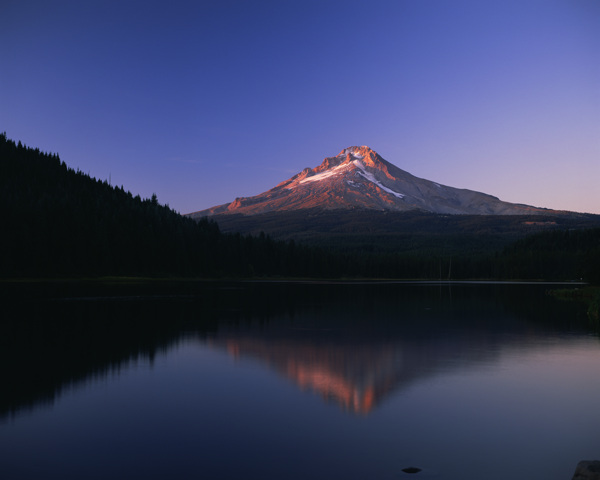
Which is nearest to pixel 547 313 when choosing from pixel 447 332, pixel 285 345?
pixel 447 332

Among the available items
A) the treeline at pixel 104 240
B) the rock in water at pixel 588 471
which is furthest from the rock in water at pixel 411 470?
the treeline at pixel 104 240

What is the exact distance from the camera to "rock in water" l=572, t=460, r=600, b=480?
10734 millimetres

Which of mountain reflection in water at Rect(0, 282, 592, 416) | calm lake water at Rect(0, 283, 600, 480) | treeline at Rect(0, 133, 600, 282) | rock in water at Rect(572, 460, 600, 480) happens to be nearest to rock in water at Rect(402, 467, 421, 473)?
calm lake water at Rect(0, 283, 600, 480)

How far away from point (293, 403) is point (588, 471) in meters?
10.3

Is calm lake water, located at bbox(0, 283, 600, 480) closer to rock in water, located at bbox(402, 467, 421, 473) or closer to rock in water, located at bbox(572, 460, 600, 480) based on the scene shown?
rock in water, located at bbox(402, 467, 421, 473)

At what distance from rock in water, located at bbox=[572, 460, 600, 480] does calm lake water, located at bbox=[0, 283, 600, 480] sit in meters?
1.62

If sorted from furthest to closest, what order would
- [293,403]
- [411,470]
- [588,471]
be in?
[293,403]
[411,470]
[588,471]

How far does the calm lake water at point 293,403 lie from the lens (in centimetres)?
1345

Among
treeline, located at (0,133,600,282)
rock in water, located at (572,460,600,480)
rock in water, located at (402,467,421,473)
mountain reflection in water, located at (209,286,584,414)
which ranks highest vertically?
treeline, located at (0,133,600,282)

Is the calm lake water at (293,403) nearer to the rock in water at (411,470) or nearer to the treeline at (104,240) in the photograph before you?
the rock in water at (411,470)

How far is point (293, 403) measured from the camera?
19.2 metres

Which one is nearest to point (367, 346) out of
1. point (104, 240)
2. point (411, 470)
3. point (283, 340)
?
point (283, 340)

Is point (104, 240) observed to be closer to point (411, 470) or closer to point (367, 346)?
point (367, 346)

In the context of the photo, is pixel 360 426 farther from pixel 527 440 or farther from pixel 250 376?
pixel 250 376
